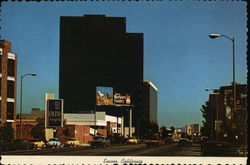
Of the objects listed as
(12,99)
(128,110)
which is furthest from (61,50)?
(128,110)

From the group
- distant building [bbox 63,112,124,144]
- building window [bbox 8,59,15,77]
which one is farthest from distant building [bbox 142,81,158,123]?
building window [bbox 8,59,15,77]

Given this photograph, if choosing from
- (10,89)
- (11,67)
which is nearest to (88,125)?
(10,89)

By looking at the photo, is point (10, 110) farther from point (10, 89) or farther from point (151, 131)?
point (151, 131)

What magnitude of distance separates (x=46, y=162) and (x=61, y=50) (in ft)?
16.2

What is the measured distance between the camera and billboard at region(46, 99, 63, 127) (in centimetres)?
1814

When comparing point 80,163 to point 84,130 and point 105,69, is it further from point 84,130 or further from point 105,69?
point 84,130

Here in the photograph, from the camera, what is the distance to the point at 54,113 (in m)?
19.8

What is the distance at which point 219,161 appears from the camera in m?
13.0

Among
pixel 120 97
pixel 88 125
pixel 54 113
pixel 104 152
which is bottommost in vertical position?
pixel 88 125

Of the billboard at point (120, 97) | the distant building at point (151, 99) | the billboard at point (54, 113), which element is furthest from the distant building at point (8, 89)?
the billboard at point (54, 113)

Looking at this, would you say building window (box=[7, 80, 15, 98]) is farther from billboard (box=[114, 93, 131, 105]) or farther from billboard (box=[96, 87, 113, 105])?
billboard (box=[96, 87, 113, 105])

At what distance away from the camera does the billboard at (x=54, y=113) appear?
1814cm

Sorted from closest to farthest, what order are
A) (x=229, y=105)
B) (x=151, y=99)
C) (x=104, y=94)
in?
(x=104, y=94)
(x=229, y=105)
(x=151, y=99)

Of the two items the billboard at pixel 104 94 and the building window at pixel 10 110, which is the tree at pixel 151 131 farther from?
the billboard at pixel 104 94
